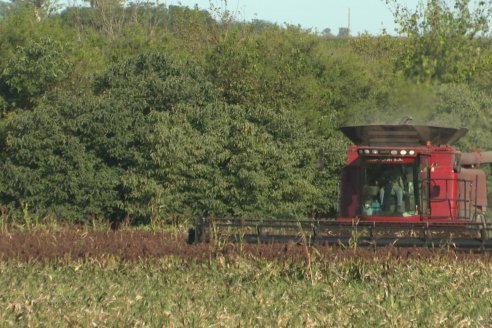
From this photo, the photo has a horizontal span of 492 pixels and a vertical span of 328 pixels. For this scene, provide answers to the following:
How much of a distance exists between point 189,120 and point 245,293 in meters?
19.3

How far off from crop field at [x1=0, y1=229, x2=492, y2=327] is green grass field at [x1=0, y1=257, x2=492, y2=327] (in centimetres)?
2

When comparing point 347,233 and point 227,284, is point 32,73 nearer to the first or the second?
point 347,233

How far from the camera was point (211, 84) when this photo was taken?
33.1 meters

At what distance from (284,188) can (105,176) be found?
16.2 ft

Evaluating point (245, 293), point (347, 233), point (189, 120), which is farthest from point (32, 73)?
point (245, 293)

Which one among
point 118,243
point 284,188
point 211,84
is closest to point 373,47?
point 211,84

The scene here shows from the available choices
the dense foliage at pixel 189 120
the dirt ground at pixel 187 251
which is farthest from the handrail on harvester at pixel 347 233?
the dense foliage at pixel 189 120

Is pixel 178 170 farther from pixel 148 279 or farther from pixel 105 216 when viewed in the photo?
pixel 148 279

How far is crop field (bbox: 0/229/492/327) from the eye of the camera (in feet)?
31.8

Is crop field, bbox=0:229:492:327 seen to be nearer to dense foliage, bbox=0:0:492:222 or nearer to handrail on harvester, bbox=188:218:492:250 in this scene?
handrail on harvester, bbox=188:218:492:250

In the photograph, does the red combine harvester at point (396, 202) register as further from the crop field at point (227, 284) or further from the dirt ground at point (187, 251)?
the crop field at point (227, 284)

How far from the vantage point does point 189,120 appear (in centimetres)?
3066

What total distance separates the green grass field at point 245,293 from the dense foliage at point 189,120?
12.4 metres

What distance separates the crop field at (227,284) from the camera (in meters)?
9.70
